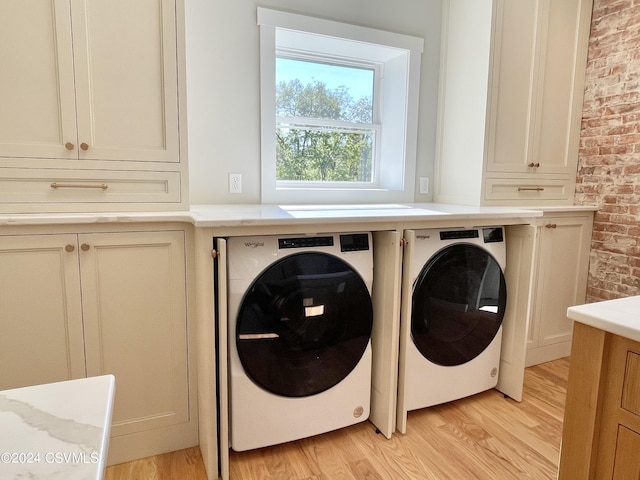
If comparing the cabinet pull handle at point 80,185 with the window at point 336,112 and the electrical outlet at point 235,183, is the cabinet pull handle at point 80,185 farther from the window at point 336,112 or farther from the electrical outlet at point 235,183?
the window at point 336,112

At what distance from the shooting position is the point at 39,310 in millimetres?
1486

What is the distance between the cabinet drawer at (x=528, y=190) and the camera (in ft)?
7.96

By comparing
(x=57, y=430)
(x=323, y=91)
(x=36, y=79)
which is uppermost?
(x=323, y=91)

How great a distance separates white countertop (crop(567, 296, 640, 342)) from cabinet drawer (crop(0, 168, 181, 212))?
4.85 ft

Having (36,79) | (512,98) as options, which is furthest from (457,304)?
(36,79)

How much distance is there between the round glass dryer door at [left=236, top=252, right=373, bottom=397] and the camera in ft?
5.24

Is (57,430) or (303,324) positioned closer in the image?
(57,430)

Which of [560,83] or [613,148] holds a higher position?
[560,83]

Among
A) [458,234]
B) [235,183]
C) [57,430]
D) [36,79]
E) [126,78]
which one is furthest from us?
[235,183]

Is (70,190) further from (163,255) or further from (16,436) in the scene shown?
(16,436)

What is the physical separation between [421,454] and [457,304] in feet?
2.29

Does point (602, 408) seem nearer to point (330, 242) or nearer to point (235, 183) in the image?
point (330, 242)

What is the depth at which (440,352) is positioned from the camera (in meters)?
2.00

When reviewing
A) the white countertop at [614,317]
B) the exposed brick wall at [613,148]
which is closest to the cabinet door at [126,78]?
the white countertop at [614,317]
